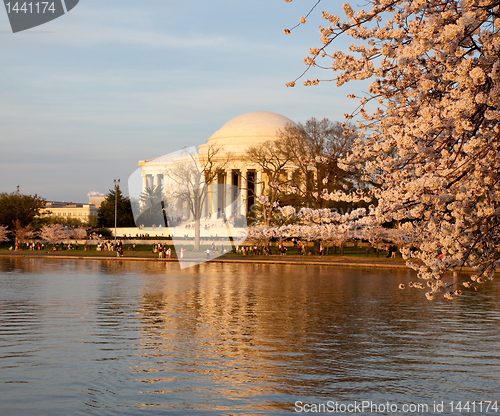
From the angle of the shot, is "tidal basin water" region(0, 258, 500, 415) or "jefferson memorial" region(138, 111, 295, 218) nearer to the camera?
"tidal basin water" region(0, 258, 500, 415)

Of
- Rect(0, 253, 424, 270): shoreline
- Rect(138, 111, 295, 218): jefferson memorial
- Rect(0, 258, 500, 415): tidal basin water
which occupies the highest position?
Rect(138, 111, 295, 218): jefferson memorial

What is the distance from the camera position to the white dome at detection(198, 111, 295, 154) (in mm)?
96938

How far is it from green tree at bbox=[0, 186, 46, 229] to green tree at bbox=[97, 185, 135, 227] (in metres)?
11.6

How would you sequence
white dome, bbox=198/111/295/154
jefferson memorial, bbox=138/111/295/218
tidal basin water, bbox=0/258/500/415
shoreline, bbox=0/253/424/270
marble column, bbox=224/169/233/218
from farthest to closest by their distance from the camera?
marble column, bbox=224/169/233/218
white dome, bbox=198/111/295/154
jefferson memorial, bbox=138/111/295/218
shoreline, bbox=0/253/424/270
tidal basin water, bbox=0/258/500/415

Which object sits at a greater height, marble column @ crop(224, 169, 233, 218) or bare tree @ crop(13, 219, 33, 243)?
marble column @ crop(224, 169, 233, 218)

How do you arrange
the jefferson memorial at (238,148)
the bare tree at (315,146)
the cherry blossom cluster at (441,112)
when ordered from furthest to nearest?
the jefferson memorial at (238,148) < the bare tree at (315,146) < the cherry blossom cluster at (441,112)

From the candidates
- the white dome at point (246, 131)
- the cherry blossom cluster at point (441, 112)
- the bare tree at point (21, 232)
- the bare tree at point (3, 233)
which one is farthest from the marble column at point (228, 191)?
the cherry blossom cluster at point (441, 112)

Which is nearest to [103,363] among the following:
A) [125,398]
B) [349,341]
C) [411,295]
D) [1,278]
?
[125,398]

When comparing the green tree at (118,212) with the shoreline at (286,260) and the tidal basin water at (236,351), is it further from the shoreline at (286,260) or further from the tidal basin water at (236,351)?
the tidal basin water at (236,351)

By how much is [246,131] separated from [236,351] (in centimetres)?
8536

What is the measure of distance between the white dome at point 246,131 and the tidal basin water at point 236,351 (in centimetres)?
7011

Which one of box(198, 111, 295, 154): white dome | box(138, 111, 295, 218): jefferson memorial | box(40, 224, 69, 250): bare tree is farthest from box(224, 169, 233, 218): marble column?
box(40, 224, 69, 250): bare tree

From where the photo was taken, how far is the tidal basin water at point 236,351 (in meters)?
11.1

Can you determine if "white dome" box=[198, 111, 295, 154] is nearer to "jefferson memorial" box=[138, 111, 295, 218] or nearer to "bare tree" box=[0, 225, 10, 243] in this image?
"jefferson memorial" box=[138, 111, 295, 218]
